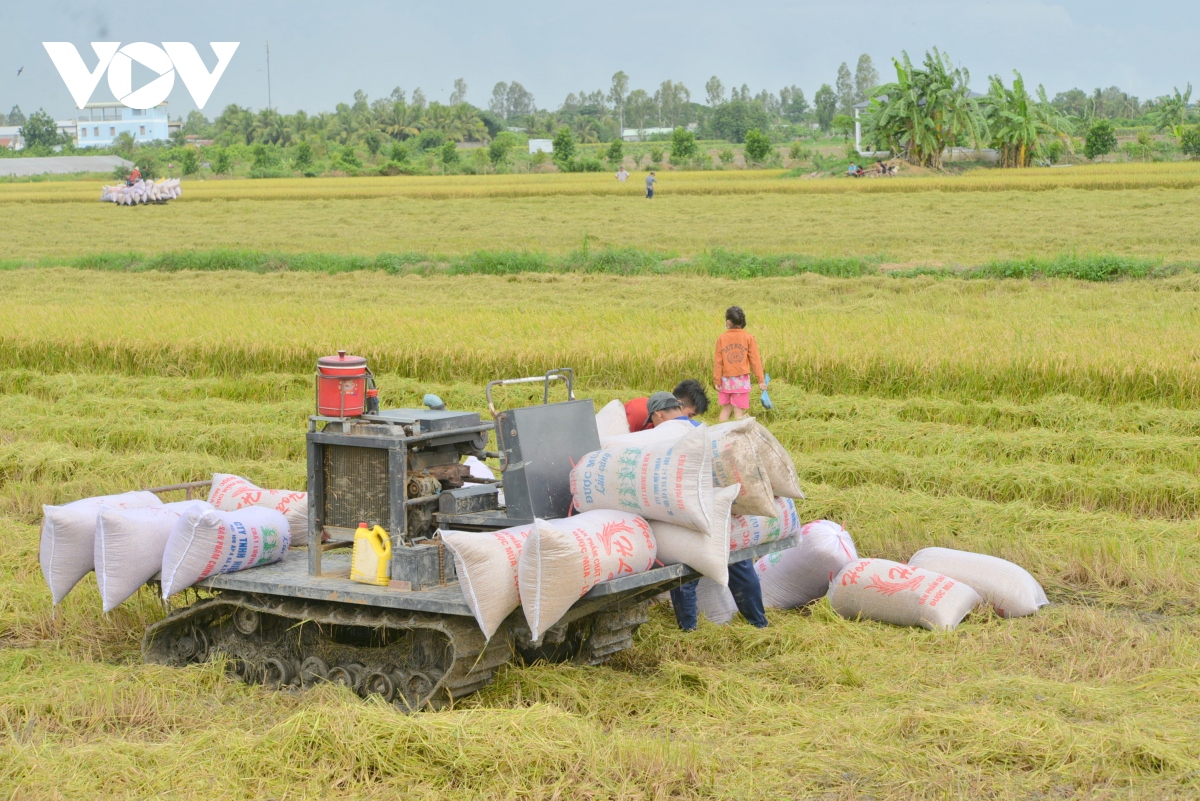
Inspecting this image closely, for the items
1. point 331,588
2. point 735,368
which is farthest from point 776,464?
point 735,368

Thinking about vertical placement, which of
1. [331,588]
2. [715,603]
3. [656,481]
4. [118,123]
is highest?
[118,123]

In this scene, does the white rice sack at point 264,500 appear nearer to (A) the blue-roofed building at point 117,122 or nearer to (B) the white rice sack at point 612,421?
(B) the white rice sack at point 612,421

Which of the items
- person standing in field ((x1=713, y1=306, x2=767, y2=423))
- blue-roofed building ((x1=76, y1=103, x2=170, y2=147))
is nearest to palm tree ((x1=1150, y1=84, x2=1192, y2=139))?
person standing in field ((x1=713, y1=306, x2=767, y2=423))

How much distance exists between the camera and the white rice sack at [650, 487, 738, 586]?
16.1ft

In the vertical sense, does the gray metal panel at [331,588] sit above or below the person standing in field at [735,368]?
below

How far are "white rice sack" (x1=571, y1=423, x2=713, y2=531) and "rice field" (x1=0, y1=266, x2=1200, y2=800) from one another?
78 cm

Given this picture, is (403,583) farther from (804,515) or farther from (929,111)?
(929,111)

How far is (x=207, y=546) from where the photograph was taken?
16.8 feet

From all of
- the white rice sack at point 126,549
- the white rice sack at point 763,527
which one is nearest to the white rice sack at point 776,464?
the white rice sack at point 763,527

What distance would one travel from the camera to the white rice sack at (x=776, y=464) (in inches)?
209

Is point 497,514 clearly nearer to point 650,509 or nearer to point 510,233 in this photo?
point 650,509

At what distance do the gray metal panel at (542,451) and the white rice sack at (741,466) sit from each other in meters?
0.70

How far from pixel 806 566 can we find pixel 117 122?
16245 cm

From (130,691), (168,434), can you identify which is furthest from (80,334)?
(130,691)
